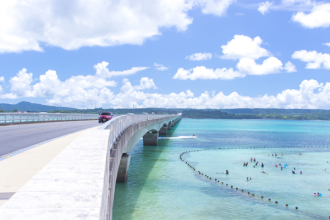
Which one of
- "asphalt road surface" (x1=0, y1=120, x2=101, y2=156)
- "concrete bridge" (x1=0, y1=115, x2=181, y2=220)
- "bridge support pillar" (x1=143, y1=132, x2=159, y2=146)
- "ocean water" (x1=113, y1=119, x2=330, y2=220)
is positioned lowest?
"ocean water" (x1=113, y1=119, x2=330, y2=220)

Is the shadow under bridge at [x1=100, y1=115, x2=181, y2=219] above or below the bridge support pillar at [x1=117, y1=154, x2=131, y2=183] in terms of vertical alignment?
above

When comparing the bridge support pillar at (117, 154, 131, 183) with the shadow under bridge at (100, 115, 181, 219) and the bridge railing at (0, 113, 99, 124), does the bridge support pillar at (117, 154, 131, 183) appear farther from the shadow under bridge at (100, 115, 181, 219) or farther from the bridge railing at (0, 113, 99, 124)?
the bridge railing at (0, 113, 99, 124)

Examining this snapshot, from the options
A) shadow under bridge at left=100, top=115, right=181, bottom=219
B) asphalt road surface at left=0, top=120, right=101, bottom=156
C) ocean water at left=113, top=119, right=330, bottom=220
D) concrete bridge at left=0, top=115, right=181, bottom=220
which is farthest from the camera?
ocean water at left=113, top=119, right=330, bottom=220

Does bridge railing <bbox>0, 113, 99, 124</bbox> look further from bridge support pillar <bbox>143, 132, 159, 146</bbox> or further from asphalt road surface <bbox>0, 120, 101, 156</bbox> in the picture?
bridge support pillar <bbox>143, 132, 159, 146</bbox>

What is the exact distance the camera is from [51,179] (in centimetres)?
493

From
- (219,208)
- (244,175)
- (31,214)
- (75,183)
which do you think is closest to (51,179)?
(75,183)

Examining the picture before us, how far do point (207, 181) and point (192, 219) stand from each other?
397 inches

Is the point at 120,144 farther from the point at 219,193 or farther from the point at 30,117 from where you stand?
the point at 30,117

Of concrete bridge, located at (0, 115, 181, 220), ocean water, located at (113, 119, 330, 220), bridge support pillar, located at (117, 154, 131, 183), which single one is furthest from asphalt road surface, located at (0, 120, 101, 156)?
concrete bridge, located at (0, 115, 181, 220)

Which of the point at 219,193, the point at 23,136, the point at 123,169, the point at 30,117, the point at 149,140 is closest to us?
the point at 23,136

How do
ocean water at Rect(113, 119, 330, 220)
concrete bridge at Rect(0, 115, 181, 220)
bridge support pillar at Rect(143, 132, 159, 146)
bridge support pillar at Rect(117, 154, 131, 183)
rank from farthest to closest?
bridge support pillar at Rect(143, 132, 159, 146)
bridge support pillar at Rect(117, 154, 131, 183)
ocean water at Rect(113, 119, 330, 220)
concrete bridge at Rect(0, 115, 181, 220)

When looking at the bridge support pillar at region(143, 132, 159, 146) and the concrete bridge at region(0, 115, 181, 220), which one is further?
the bridge support pillar at region(143, 132, 159, 146)

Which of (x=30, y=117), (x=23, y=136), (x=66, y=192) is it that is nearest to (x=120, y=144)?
(x=66, y=192)

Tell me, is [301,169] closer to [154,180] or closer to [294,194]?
[294,194]
